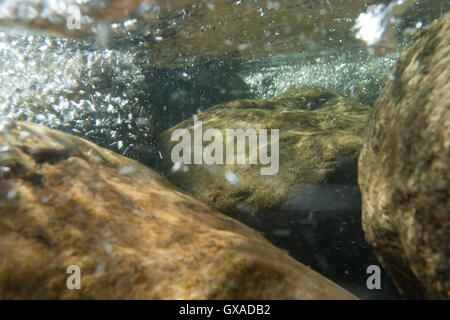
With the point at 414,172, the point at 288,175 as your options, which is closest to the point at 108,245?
the point at 414,172

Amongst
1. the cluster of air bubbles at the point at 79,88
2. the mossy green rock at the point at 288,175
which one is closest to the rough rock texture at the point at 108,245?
the mossy green rock at the point at 288,175

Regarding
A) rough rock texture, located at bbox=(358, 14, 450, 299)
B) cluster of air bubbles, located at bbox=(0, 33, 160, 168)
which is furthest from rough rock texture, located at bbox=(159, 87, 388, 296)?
cluster of air bubbles, located at bbox=(0, 33, 160, 168)

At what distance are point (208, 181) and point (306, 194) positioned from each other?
1704mm

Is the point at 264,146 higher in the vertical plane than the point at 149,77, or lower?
lower

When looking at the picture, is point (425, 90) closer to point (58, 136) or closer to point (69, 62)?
point (58, 136)

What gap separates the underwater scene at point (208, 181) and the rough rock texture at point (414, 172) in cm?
2

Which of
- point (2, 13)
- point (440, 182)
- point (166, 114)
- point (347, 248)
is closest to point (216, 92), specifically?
point (166, 114)

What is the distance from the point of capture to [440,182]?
6.36ft

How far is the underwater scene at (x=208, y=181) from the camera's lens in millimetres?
1971

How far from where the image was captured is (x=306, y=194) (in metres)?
3.91

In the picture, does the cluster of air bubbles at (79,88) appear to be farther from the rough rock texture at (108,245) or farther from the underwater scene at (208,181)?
the rough rock texture at (108,245)

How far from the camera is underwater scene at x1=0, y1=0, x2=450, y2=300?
1.97 meters

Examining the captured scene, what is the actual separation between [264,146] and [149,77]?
24.8 ft
